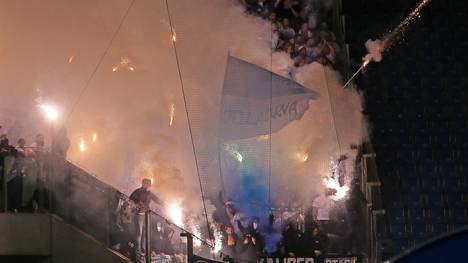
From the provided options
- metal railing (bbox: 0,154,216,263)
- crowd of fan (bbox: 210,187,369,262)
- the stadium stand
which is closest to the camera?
metal railing (bbox: 0,154,216,263)

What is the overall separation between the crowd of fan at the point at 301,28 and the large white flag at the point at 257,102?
561 millimetres

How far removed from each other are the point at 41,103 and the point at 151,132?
174cm

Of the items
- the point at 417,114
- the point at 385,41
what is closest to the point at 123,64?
the point at 385,41

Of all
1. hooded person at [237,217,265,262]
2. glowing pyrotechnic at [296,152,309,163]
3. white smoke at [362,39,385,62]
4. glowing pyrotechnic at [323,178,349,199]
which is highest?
white smoke at [362,39,385,62]

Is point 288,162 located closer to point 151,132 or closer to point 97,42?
point 151,132

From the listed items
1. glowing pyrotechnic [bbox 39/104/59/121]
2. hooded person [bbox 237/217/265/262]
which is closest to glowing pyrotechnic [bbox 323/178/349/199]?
hooded person [bbox 237/217/265/262]

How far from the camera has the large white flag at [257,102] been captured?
413 inches

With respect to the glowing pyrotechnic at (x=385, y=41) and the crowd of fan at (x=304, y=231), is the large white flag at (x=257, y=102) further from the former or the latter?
the crowd of fan at (x=304, y=231)

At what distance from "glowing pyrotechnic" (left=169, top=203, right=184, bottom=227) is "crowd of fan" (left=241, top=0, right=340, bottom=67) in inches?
108

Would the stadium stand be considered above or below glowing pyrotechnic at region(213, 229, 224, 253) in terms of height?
above

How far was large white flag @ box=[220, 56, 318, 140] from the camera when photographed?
1049 centimetres

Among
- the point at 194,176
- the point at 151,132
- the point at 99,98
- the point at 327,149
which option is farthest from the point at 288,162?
the point at 99,98

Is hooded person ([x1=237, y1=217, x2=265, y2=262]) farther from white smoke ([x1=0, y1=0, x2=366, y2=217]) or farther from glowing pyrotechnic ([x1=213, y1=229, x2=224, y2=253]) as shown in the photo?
white smoke ([x1=0, y1=0, x2=366, y2=217])

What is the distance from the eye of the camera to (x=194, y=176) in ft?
36.3
